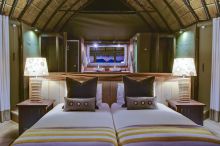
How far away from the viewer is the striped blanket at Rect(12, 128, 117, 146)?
6.81 feet

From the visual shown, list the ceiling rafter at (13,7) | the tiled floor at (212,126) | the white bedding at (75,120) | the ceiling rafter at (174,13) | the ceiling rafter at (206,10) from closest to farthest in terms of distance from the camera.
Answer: the white bedding at (75,120)
the tiled floor at (212,126)
the ceiling rafter at (13,7)
the ceiling rafter at (206,10)
the ceiling rafter at (174,13)

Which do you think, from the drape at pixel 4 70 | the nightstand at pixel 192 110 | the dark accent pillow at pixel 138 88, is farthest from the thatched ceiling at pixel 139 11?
the dark accent pillow at pixel 138 88

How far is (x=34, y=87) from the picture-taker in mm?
3898

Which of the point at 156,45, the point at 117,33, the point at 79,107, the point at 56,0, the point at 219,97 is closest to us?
the point at 79,107

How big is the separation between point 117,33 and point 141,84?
5.74 m

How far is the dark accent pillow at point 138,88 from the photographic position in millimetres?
3635

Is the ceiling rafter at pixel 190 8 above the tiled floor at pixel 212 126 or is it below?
above

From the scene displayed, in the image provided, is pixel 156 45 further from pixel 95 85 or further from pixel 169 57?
pixel 95 85

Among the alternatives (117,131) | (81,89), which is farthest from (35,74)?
(117,131)

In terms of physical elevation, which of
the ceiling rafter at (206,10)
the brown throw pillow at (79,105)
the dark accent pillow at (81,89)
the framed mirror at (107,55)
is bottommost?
the brown throw pillow at (79,105)

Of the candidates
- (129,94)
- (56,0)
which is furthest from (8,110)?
(56,0)

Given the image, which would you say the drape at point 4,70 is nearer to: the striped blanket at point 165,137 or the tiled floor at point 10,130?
the tiled floor at point 10,130

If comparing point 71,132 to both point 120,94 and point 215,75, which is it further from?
point 215,75

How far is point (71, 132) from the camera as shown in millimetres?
2309
